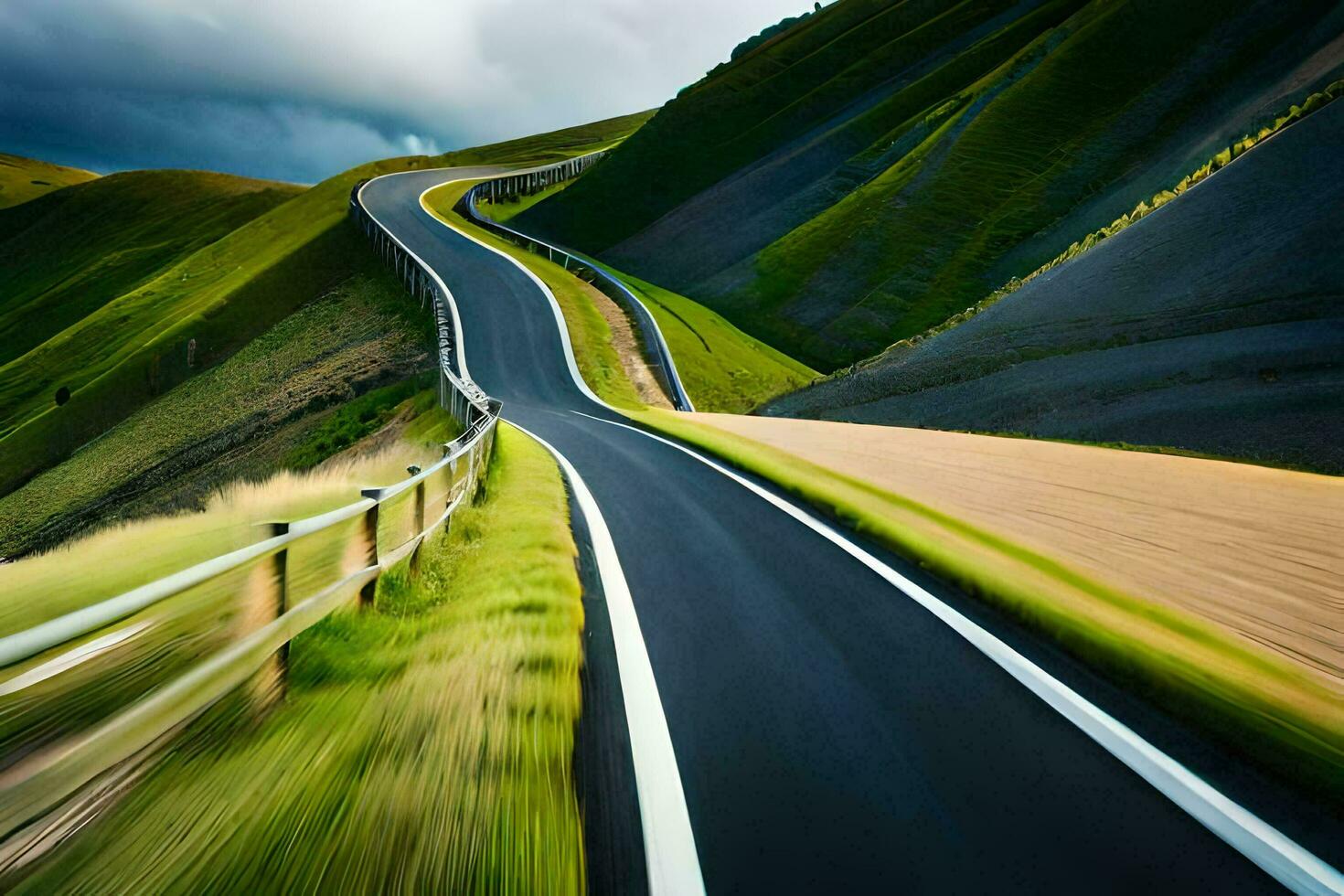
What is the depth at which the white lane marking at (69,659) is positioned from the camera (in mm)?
1734

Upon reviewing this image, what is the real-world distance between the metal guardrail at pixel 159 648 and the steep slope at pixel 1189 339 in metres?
15.8

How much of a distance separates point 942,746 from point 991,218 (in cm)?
4866

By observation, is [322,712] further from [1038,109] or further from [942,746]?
[1038,109]

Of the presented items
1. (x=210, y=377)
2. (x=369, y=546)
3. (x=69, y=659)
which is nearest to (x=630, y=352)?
(x=210, y=377)

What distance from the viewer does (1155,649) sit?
15.2 ft

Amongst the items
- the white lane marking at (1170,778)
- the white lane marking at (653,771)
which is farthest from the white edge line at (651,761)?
the white lane marking at (1170,778)

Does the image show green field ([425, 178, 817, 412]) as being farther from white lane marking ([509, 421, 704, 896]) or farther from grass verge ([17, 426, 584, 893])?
grass verge ([17, 426, 584, 893])

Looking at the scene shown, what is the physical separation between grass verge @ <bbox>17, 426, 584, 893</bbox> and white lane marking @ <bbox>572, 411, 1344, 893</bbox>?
2.58 m

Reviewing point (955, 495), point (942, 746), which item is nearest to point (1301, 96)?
point (955, 495)

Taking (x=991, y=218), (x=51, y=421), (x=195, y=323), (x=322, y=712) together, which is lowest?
(x=51, y=421)

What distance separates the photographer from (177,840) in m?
2.28

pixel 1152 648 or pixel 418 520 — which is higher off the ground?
pixel 418 520

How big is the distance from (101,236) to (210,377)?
416ft

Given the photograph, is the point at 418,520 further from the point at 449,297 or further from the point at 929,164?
the point at 929,164
